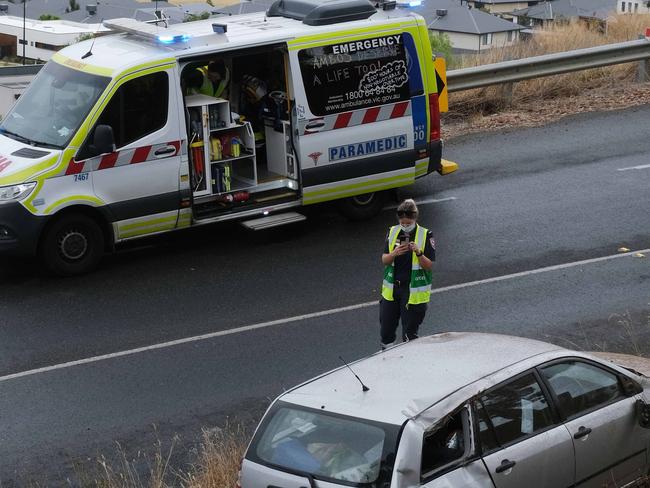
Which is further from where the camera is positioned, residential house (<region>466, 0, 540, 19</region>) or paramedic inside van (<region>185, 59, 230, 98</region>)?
residential house (<region>466, 0, 540, 19</region>)

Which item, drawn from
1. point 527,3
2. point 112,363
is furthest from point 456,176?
point 527,3

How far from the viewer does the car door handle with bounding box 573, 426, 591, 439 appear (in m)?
6.57

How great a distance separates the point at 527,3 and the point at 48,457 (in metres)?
121

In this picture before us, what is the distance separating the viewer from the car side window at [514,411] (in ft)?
20.3

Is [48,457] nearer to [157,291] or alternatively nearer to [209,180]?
[157,291]

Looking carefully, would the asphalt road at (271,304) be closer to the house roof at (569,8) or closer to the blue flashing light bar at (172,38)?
the blue flashing light bar at (172,38)

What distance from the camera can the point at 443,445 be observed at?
6.00m

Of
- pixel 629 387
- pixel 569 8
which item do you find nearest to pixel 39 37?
pixel 629 387

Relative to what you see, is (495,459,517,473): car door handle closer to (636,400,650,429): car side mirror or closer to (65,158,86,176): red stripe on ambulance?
(636,400,650,429): car side mirror

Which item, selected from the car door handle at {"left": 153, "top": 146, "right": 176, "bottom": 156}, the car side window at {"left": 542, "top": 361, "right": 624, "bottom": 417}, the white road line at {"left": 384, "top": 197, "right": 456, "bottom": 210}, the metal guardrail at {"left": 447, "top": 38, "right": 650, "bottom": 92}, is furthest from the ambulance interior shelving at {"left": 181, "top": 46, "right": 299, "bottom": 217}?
the car side window at {"left": 542, "top": 361, "right": 624, "bottom": 417}

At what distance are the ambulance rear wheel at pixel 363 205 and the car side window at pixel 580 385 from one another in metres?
6.42

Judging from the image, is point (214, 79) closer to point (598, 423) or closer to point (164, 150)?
point (164, 150)

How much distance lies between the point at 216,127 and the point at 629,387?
6500mm

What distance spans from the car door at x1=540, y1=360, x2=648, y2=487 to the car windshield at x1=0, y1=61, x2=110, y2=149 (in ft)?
20.9
